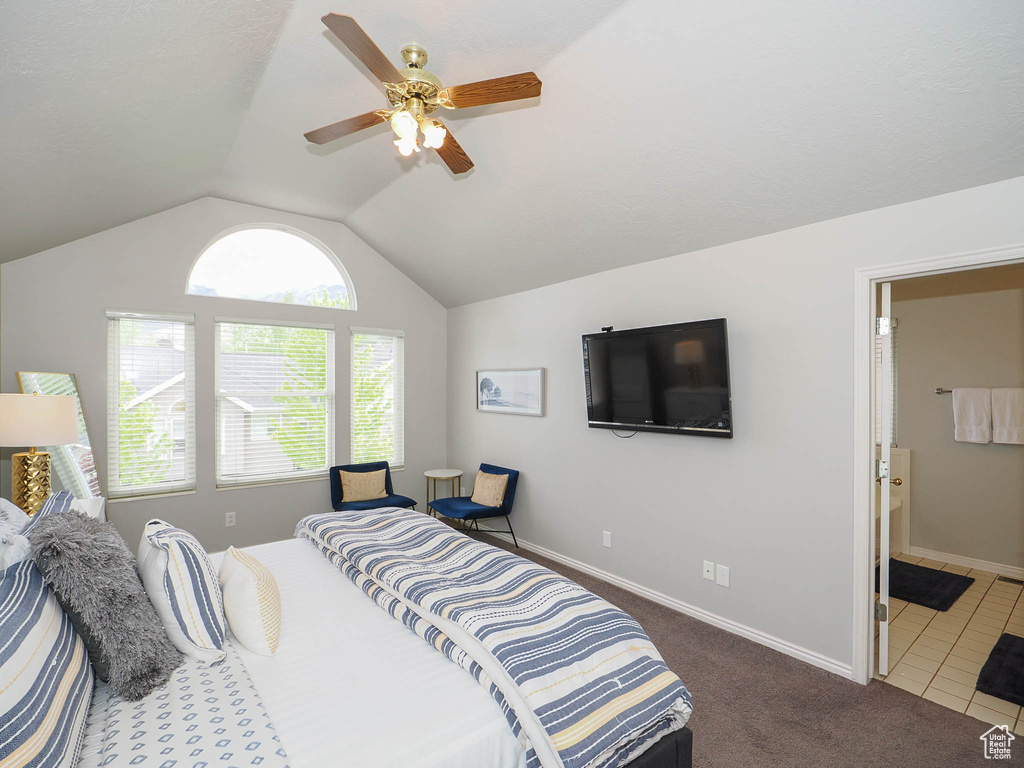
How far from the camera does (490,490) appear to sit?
4.48 m

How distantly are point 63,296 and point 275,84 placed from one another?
244 cm

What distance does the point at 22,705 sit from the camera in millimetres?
1025

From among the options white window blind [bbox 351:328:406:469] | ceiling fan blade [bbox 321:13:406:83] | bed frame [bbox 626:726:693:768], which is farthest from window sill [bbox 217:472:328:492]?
bed frame [bbox 626:726:693:768]

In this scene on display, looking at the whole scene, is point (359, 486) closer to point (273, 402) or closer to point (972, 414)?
point (273, 402)

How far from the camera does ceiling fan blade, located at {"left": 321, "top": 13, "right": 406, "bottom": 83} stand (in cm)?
148

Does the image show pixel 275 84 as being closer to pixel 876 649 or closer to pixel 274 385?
pixel 274 385

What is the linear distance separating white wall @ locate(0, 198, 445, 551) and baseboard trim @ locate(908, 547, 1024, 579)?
464 cm

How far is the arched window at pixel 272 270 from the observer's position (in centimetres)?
416

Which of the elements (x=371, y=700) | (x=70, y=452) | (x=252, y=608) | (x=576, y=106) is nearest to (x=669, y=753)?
(x=371, y=700)

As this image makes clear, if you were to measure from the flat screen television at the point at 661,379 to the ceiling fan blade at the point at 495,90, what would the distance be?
169 centimetres

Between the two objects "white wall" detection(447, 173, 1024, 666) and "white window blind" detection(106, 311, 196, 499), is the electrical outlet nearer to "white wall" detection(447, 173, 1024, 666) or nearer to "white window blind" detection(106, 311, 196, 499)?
"white wall" detection(447, 173, 1024, 666)

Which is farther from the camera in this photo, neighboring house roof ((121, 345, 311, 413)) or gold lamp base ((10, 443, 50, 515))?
neighboring house roof ((121, 345, 311, 413))

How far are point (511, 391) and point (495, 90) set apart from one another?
9.93ft

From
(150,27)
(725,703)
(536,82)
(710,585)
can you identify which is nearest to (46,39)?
(150,27)
